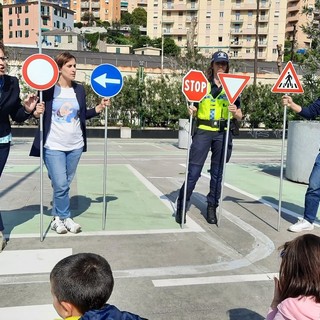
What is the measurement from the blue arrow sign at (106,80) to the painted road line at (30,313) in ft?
8.46

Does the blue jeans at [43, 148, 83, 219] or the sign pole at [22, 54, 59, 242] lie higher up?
the sign pole at [22, 54, 59, 242]

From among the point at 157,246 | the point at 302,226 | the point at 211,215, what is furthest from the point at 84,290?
the point at 302,226

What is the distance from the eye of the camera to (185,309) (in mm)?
3271

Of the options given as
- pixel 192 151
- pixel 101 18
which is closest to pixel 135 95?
pixel 192 151

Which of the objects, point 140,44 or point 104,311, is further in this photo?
point 140,44

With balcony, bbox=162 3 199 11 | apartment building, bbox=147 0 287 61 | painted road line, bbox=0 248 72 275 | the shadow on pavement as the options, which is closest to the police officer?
painted road line, bbox=0 248 72 275

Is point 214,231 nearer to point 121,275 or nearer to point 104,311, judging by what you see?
point 121,275

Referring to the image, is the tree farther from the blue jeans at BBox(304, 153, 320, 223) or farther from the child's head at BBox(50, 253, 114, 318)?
the child's head at BBox(50, 253, 114, 318)

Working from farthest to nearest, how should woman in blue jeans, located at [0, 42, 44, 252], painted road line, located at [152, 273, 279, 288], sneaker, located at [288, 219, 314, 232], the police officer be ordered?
1. the police officer
2. sneaker, located at [288, 219, 314, 232]
3. woman in blue jeans, located at [0, 42, 44, 252]
4. painted road line, located at [152, 273, 279, 288]

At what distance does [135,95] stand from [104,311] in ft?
73.3

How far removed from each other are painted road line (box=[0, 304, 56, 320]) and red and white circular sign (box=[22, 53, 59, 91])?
89.3 inches

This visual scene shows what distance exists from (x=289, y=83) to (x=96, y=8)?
471 feet

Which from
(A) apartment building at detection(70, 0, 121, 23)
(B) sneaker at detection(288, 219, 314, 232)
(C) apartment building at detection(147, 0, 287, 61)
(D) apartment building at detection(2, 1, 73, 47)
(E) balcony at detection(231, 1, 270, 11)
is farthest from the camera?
(A) apartment building at detection(70, 0, 121, 23)

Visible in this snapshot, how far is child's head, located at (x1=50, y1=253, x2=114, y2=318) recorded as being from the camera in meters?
1.84
